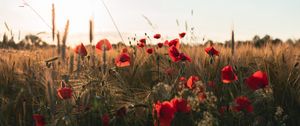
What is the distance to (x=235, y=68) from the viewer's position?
2674 mm

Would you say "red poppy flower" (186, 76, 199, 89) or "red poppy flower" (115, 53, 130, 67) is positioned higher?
"red poppy flower" (115, 53, 130, 67)

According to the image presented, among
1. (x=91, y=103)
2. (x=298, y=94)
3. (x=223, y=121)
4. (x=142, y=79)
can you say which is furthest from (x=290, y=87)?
(x=91, y=103)

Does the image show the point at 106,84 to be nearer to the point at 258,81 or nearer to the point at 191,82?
the point at 191,82

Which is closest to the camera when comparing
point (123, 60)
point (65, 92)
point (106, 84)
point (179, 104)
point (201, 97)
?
point (179, 104)

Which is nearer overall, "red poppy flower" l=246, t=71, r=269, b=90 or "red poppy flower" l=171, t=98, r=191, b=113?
"red poppy flower" l=171, t=98, r=191, b=113

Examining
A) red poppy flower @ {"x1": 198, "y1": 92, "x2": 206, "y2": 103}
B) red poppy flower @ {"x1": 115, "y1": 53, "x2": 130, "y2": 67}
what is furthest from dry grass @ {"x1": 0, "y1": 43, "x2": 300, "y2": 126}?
red poppy flower @ {"x1": 198, "y1": 92, "x2": 206, "y2": 103}

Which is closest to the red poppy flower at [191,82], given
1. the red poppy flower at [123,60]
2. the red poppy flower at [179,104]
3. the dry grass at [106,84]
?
the dry grass at [106,84]

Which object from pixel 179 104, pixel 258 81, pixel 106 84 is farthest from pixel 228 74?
pixel 106 84

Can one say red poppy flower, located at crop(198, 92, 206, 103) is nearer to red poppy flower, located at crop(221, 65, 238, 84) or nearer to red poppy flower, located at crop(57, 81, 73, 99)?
red poppy flower, located at crop(221, 65, 238, 84)

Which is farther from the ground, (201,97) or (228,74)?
(228,74)

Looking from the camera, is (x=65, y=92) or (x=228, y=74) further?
(x=228, y=74)

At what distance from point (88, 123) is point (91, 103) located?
133 mm

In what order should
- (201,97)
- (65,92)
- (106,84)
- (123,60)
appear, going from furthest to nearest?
1. (123,60)
2. (106,84)
3. (201,97)
4. (65,92)

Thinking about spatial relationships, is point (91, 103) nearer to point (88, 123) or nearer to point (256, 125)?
point (88, 123)
